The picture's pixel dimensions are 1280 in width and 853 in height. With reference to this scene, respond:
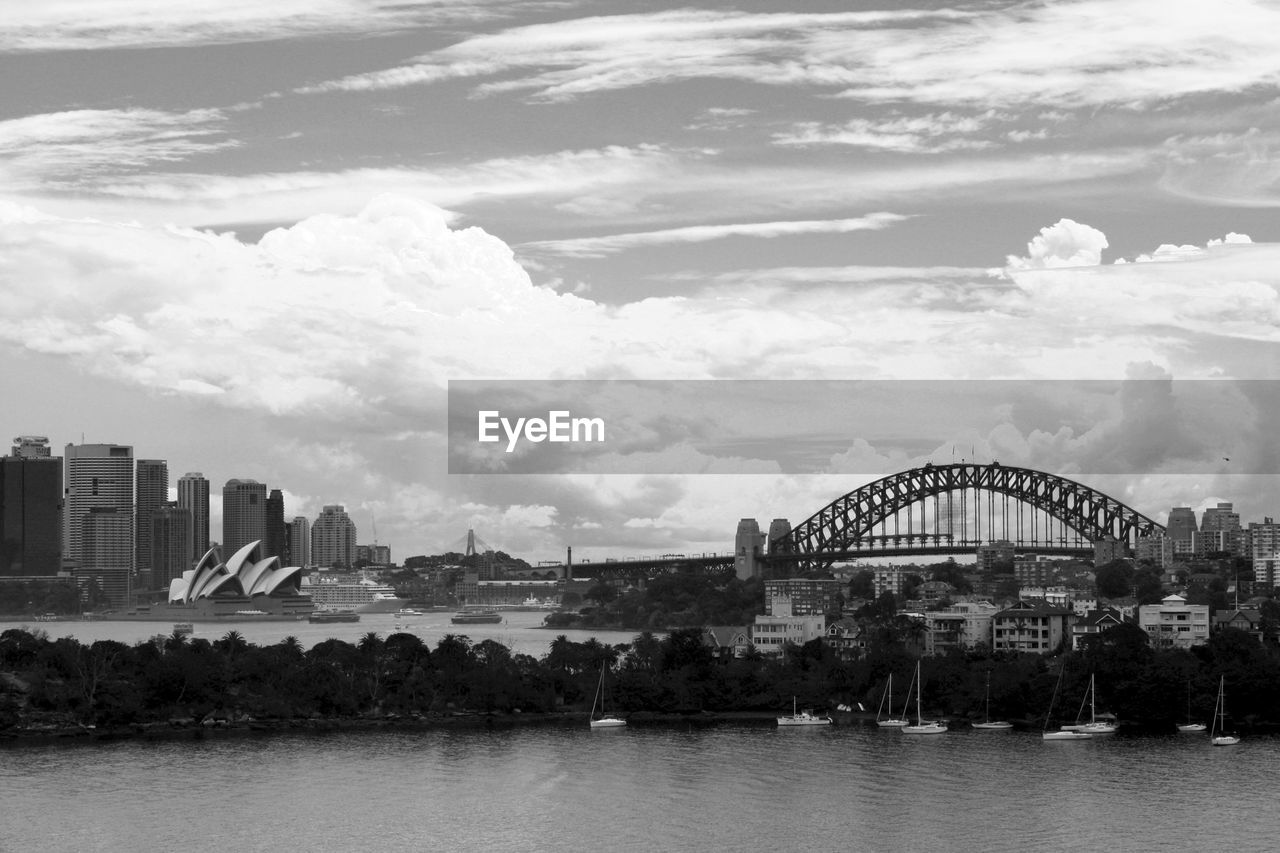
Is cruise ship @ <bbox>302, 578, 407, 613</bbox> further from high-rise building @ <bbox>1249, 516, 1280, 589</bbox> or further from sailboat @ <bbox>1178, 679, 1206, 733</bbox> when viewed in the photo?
sailboat @ <bbox>1178, 679, 1206, 733</bbox>

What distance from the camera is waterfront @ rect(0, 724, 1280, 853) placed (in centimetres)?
2555

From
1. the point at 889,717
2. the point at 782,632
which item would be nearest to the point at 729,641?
the point at 782,632

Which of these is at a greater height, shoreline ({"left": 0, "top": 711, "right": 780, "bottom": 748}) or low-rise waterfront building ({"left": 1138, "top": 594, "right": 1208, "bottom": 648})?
low-rise waterfront building ({"left": 1138, "top": 594, "right": 1208, "bottom": 648})

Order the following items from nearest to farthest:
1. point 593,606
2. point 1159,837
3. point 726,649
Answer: point 1159,837 < point 726,649 < point 593,606

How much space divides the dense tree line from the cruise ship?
70.9 metres

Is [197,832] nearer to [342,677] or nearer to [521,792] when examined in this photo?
[521,792]

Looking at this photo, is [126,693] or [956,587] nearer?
[126,693]

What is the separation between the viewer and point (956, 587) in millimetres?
84438

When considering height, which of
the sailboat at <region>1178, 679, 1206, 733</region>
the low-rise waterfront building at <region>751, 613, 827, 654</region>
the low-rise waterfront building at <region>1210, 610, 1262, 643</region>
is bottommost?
the sailboat at <region>1178, 679, 1206, 733</region>

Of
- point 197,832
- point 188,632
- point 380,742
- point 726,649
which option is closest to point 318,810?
point 197,832

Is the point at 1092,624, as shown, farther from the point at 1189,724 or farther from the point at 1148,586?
the point at 1148,586

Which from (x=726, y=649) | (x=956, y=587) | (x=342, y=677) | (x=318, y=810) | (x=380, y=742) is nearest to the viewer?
(x=318, y=810)

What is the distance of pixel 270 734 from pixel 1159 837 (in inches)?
721

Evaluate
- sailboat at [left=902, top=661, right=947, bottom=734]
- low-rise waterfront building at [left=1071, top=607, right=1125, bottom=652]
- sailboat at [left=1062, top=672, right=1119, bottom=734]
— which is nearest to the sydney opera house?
low-rise waterfront building at [left=1071, top=607, right=1125, bottom=652]
